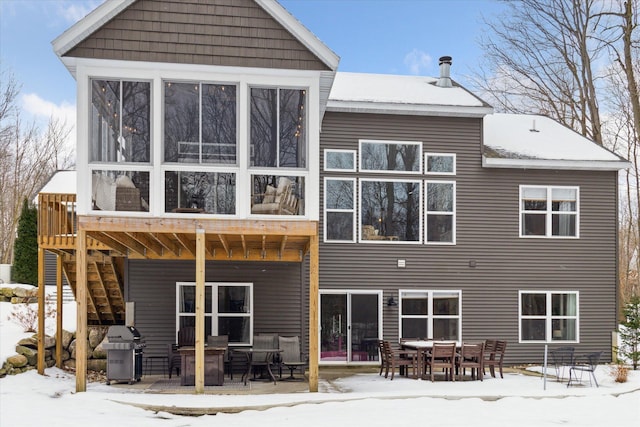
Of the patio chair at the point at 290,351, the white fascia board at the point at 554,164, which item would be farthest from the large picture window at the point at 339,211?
the white fascia board at the point at 554,164

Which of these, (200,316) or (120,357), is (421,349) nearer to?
(200,316)

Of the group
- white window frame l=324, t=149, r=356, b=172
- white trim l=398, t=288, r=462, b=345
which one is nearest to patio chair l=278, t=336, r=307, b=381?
white trim l=398, t=288, r=462, b=345

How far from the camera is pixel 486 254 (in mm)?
14820

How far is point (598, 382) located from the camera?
40.0 feet

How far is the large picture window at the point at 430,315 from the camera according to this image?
14.6m

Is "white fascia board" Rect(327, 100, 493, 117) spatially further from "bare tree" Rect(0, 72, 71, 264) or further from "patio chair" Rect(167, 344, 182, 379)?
"bare tree" Rect(0, 72, 71, 264)

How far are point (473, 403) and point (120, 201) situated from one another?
6.28 m

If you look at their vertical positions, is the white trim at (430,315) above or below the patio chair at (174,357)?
above

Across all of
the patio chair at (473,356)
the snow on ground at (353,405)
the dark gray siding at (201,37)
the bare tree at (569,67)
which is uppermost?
the bare tree at (569,67)

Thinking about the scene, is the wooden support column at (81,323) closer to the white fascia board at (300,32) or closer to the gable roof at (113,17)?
the gable roof at (113,17)

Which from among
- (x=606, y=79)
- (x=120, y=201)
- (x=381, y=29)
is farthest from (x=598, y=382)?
(x=381, y=29)

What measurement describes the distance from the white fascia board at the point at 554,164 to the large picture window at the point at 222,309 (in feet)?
20.7

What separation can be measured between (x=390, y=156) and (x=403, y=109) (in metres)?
1.11

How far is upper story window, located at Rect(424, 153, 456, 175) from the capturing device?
48.3 ft
